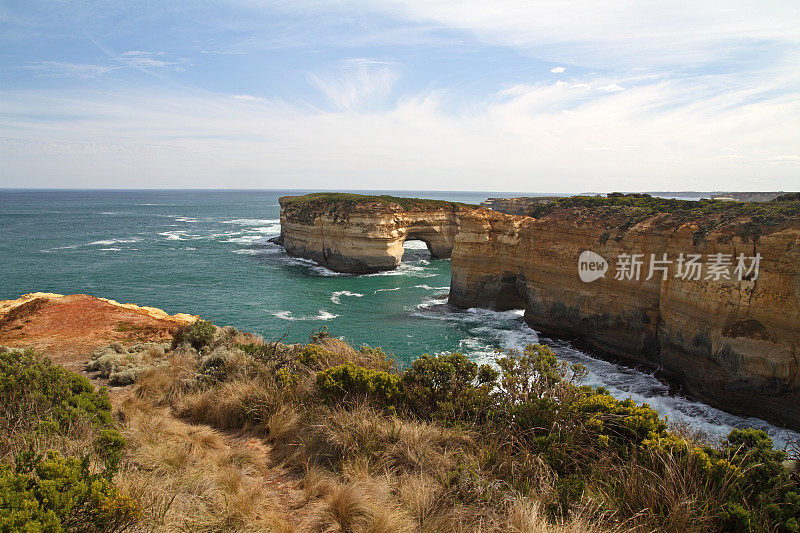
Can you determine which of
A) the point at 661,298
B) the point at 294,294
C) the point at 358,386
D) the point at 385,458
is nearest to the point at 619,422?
the point at 385,458

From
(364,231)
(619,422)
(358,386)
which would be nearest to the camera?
(619,422)

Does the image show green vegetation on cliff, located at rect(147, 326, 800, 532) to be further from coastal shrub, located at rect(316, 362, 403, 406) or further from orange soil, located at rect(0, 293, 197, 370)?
orange soil, located at rect(0, 293, 197, 370)


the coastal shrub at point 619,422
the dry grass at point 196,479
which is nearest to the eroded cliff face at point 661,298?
the coastal shrub at point 619,422

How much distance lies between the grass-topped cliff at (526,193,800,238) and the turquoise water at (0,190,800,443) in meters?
6.41

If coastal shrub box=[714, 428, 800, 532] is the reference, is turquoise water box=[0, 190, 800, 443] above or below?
below

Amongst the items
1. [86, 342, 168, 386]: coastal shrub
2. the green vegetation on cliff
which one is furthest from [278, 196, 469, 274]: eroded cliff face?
the green vegetation on cliff

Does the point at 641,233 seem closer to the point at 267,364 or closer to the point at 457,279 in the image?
the point at 457,279

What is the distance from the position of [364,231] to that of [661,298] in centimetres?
2592

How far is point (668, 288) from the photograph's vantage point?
16734 millimetres

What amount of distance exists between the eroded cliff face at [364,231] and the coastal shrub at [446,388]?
103 ft

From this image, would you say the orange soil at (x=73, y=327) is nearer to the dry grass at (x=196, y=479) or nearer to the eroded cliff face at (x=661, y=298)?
the dry grass at (x=196, y=479)

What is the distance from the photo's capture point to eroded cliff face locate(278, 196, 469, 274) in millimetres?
38875

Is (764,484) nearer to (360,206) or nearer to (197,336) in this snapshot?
(197,336)

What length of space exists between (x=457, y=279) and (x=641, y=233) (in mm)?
11740
